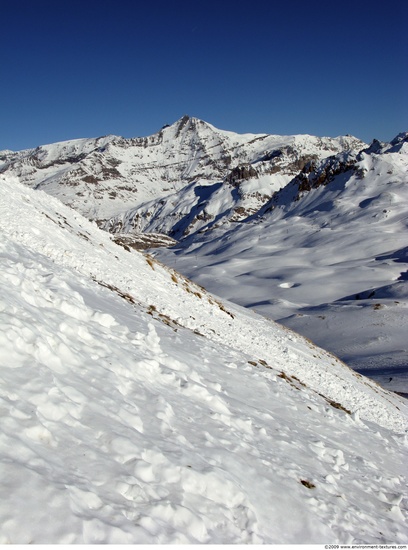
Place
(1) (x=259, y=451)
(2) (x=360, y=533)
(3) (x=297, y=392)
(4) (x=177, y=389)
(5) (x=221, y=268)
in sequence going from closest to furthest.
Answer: (2) (x=360, y=533)
(1) (x=259, y=451)
(4) (x=177, y=389)
(3) (x=297, y=392)
(5) (x=221, y=268)

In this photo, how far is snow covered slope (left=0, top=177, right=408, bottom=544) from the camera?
463 cm

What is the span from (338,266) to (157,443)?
318 feet

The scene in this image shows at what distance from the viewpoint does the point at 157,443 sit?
641 centimetres

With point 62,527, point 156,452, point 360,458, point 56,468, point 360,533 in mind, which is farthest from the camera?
point 360,458

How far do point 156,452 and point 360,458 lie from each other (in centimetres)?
668

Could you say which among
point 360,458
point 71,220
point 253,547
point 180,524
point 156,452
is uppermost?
point 71,220

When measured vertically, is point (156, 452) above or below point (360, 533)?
above

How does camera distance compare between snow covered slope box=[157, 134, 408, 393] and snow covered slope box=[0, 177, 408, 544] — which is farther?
snow covered slope box=[157, 134, 408, 393]

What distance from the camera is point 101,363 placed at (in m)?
8.19

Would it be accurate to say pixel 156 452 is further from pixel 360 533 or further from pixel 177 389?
pixel 360 533

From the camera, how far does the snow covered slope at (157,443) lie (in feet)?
15.2

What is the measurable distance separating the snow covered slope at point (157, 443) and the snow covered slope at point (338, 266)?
25.4 metres

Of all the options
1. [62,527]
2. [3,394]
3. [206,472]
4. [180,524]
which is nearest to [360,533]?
[206,472]

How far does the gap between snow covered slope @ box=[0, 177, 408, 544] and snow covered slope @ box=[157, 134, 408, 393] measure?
25.4 meters
